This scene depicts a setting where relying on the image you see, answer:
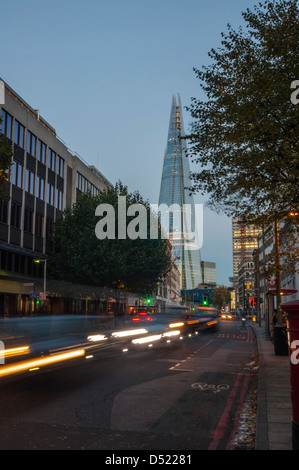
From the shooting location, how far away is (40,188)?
43.8m

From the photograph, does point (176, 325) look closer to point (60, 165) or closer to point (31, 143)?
point (31, 143)

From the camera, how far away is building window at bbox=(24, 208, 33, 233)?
40.5 meters

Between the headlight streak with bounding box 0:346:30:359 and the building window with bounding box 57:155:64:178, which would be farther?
the building window with bounding box 57:155:64:178

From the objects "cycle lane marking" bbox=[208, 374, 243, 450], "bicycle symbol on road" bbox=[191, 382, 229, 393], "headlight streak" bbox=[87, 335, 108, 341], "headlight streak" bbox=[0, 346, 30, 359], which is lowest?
"bicycle symbol on road" bbox=[191, 382, 229, 393]

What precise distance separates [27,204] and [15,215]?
8.28 feet

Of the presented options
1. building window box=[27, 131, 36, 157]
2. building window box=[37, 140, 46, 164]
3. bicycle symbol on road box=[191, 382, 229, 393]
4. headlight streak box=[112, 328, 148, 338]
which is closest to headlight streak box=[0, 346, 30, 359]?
bicycle symbol on road box=[191, 382, 229, 393]

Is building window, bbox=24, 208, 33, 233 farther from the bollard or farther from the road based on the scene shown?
the bollard

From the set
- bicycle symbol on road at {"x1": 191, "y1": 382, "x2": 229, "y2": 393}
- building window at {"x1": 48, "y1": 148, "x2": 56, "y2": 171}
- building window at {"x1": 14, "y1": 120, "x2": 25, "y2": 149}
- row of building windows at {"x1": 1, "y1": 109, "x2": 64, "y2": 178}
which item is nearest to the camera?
bicycle symbol on road at {"x1": 191, "y1": 382, "x2": 229, "y2": 393}

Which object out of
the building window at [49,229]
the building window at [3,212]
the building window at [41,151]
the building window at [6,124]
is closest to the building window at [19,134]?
the building window at [6,124]

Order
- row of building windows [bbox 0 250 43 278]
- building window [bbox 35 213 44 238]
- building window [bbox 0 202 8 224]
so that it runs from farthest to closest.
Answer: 1. building window [bbox 35 213 44 238]
2. row of building windows [bbox 0 250 43 278]
3. building window [bbox 0 202 8 224]

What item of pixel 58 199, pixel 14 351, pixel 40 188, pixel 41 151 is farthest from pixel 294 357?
pixel 58 199

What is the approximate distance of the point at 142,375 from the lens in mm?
12961

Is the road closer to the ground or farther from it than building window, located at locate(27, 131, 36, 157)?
closer to the ground

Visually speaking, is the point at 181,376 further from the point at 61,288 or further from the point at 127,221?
the point at 61,288
